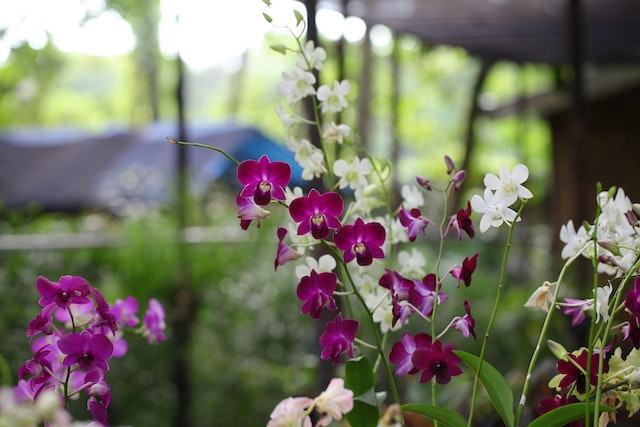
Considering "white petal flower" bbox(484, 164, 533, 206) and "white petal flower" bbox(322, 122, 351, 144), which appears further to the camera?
"white petal flower" bbox(322, 122, 351, 144)

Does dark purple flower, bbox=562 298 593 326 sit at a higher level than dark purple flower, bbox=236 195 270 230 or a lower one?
lower

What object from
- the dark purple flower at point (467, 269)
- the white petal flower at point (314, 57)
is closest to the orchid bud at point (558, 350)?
the dark purple flower at point (467, 269)

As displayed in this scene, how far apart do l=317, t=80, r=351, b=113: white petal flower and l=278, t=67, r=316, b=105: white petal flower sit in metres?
0.01

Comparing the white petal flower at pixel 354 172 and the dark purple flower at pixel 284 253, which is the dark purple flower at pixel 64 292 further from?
the white petal flower at pixel 354 172

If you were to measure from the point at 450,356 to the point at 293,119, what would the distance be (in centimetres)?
37

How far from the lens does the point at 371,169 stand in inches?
44.3

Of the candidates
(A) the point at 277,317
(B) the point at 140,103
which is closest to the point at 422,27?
(A) the point at 277,317

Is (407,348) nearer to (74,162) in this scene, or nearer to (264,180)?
(264,180)

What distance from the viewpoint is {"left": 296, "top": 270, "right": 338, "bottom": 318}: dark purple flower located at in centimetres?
97

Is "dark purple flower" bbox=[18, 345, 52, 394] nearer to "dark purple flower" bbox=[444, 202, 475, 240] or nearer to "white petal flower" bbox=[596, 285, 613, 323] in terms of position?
"dark purple flower" bbox=[444, 202, 475, 240]

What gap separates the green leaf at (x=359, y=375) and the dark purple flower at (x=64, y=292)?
0.93ft

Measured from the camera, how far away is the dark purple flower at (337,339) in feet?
3.22

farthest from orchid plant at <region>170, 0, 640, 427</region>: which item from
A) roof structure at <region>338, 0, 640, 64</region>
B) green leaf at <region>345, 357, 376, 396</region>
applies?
roof structure at <region>338, 0, 640, 64</region>

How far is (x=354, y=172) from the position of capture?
1.12 meters
